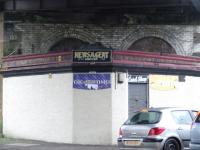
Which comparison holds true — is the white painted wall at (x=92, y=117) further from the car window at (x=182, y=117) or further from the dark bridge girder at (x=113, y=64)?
the car window at (x=182, y=117)

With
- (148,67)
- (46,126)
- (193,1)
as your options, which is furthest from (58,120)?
(193,1)

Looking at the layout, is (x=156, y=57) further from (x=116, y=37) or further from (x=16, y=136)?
(x=116, y=37)

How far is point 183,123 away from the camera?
18.1 m

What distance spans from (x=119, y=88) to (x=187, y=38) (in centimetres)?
1163

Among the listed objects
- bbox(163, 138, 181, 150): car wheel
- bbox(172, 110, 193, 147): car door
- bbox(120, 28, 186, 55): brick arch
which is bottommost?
bbox(163, 138, 181, 150): car wheel

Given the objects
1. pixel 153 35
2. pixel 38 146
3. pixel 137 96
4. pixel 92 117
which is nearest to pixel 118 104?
pixel 92 117

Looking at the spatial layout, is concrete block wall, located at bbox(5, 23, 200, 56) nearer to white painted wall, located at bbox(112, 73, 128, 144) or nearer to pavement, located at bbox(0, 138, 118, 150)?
white painted wall, located at bbox(112, 73, 128, 144)

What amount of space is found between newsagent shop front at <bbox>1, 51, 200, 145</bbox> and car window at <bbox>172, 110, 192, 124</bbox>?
18.3ft

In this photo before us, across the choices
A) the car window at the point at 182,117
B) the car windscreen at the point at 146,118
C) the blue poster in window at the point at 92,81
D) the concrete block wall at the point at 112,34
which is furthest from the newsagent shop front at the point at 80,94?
the concrete block wall at the point at 112,34

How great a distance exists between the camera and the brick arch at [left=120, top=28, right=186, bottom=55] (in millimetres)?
34500

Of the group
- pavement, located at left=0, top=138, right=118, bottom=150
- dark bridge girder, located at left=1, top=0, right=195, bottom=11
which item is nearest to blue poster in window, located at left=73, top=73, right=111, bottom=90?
pavement, located at left=0, top=138, right=118, bottom=150

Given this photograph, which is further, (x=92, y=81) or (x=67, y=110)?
(x=67, y=110)

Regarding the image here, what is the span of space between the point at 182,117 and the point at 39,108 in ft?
28.1

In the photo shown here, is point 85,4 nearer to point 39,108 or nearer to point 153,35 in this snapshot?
point 153,35
